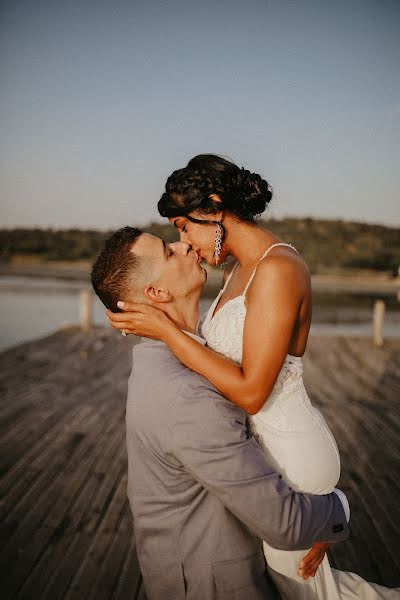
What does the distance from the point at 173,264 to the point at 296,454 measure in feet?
2.86

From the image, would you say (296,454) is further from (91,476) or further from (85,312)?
(85,312)

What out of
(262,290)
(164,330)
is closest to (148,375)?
(164,330)

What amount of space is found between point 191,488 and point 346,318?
19472mm

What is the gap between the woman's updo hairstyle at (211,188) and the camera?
2.12 meters

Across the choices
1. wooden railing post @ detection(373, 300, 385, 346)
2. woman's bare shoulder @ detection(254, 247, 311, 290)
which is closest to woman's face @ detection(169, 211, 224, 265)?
woman's bare shoulder @ detection(254, 247, 311, 290)

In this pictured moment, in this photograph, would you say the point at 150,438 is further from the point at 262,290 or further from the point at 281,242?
the point at 281,242

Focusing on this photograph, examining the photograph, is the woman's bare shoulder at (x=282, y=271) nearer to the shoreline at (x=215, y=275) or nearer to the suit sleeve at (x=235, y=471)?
the suit sleeve at (x=235, y=471)

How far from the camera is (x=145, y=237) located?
190cm

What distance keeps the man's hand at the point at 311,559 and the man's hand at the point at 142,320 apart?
37.3 inches

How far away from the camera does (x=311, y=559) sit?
1738 millimetres

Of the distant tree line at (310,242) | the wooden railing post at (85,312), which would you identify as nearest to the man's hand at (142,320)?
the wooden railing post at (85,312)

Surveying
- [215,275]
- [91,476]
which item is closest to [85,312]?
[91,476]

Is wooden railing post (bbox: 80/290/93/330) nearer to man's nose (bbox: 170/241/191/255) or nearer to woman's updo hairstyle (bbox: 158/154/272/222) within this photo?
woman's updo hairstyle (bbox: 158/154/272/222)

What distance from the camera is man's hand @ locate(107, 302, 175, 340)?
171 centimetres
